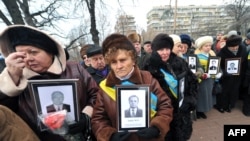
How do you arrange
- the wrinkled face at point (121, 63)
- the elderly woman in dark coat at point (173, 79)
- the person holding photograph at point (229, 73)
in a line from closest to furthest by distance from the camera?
the wrinkled face at point (121, 63), the elderly woman in dark coat at point (173, 79), the person holding photograph at point (229, 73)

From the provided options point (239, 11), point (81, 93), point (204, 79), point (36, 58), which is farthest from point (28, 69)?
point (239, 11)

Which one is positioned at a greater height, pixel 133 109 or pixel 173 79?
pixel 173 79

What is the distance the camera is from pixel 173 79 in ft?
7.84

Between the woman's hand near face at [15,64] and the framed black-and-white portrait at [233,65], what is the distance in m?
4.10

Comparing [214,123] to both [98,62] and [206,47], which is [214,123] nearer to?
[206,47]

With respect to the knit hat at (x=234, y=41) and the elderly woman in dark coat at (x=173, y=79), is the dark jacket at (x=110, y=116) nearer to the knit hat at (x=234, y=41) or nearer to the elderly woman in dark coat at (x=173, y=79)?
the elderly woman in dark coat at (x=173, y=79)

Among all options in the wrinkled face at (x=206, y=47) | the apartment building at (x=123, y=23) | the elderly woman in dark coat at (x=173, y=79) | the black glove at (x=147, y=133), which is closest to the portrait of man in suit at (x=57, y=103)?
the black glove at (x=147, y=133)

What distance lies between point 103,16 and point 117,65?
9032 mm

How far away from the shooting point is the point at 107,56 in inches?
66.7

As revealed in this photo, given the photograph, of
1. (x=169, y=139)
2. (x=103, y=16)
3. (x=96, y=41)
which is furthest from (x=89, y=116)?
(x=103, y=16)

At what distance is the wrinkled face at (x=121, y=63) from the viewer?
5.44ft

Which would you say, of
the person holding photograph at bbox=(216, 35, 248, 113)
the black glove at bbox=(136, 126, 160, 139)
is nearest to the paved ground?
the person holding photograph at bbox=(216, 35, 248, 113)

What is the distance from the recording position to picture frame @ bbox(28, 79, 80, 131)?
138 cm

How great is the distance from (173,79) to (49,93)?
1446 mm
